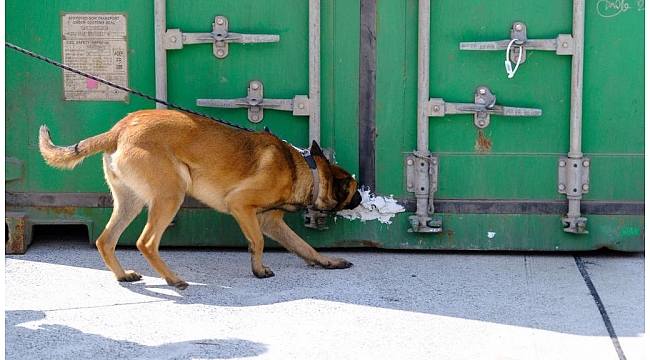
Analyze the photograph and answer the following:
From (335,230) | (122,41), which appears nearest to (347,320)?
(335,230)

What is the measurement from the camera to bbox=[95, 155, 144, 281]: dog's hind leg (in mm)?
5961

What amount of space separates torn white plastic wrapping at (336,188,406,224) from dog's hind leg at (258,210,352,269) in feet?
1.34

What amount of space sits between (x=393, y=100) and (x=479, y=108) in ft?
1.89

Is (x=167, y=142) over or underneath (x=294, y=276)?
over

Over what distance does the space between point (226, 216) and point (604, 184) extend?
259 cm

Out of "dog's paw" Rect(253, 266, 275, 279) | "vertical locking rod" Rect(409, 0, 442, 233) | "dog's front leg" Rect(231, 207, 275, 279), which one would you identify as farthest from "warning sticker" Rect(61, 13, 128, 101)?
"vertical locking rod" Rect(409, 0, 442, 233)

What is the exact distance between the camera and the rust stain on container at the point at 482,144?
6.52 meters

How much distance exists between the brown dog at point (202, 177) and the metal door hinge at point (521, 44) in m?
1.23

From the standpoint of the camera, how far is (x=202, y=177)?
6039 mm

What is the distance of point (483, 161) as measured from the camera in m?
6.55

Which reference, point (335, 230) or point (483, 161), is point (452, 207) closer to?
point (483, 161)

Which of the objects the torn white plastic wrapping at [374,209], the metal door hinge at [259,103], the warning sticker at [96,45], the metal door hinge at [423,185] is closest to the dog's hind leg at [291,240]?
the torn white plastic wrapping at [374,209]

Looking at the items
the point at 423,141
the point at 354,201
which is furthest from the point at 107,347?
the point at 423,141

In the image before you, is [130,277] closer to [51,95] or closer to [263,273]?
[263,273]
